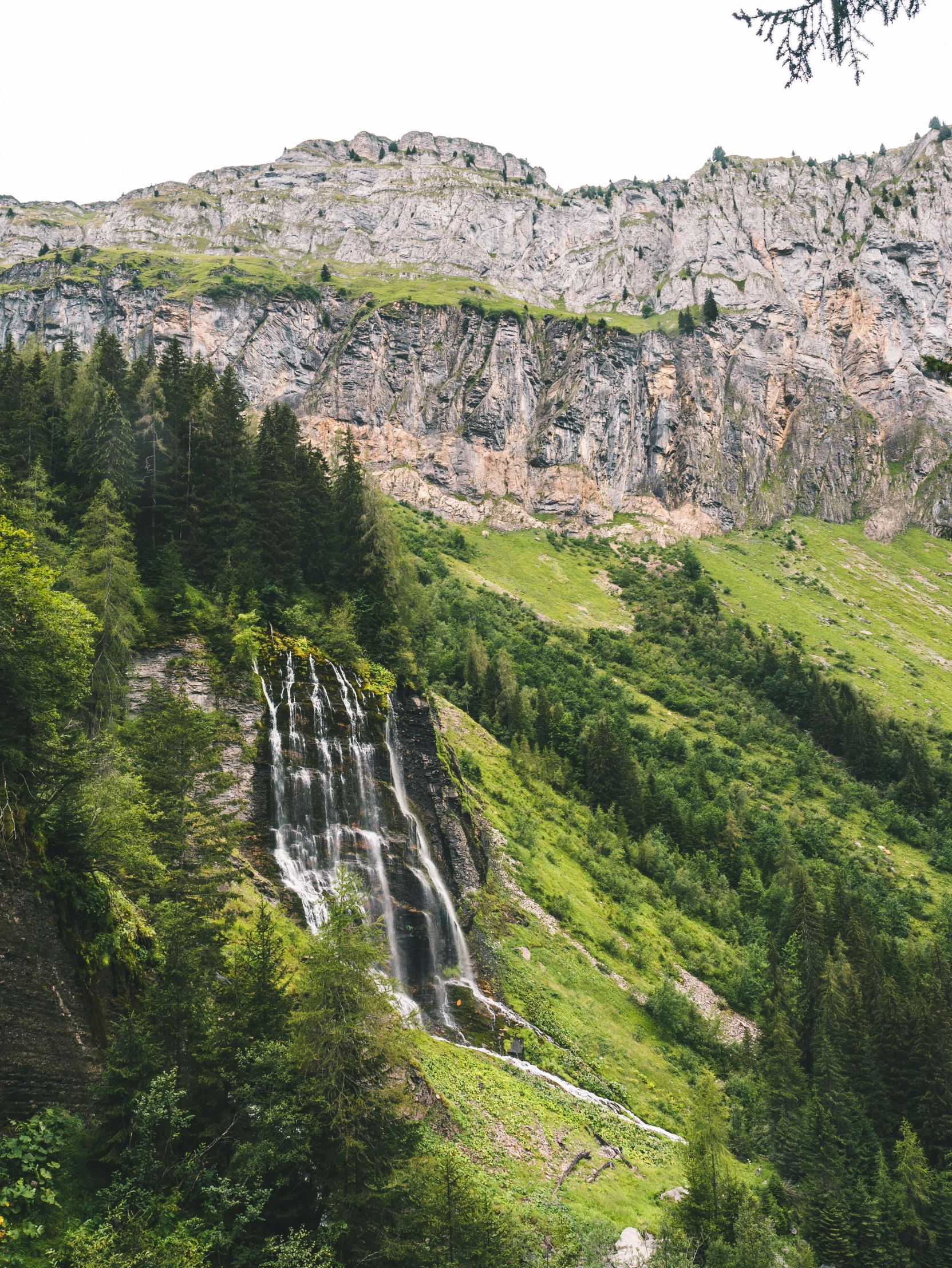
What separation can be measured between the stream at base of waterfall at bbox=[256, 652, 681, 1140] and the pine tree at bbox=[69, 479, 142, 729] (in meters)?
7.44

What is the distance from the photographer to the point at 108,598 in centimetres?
3375

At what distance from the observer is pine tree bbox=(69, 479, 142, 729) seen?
32594 mm

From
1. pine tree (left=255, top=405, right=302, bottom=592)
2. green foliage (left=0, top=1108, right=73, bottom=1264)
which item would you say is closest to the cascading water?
pine tree (left=255, top=405, right=302, bottom=592)

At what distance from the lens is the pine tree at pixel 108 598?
32.6 metres

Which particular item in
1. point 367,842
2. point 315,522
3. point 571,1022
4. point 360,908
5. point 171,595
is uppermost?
point 315,522

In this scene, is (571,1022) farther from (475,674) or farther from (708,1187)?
(475,674)

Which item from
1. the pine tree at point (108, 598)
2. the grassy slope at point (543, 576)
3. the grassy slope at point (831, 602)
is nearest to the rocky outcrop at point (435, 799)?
the pine tree at point (108, 598)

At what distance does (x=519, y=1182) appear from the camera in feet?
90.8

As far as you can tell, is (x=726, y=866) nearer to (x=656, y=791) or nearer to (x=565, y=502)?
(x=656, y=791)

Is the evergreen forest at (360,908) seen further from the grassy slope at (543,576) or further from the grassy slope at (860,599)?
the grassy slope at (543,576)

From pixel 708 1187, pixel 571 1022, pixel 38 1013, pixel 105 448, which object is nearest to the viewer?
pixel 38 1013

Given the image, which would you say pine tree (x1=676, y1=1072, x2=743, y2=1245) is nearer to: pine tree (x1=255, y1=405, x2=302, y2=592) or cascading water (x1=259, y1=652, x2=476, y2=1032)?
cascading water (x1=259, y1=652, x2=476, y2=1032)

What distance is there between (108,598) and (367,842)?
17.5m

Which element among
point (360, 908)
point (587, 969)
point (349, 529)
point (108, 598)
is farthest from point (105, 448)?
point (587, 969)
